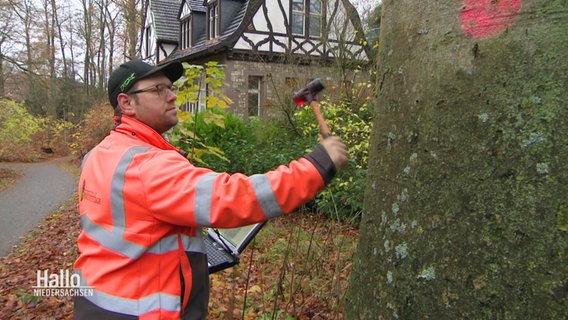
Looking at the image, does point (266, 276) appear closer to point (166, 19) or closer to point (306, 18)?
point (306, 18)

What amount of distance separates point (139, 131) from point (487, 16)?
138 centimetres

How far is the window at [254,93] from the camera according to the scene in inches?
705

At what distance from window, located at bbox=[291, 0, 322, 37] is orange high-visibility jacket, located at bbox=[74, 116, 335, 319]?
16620 mm

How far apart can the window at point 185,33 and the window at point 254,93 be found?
510cm

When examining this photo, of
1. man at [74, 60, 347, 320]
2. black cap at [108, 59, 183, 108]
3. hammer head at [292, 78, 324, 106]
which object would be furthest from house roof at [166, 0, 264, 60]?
hammer head at [292, 78, 324, 106]

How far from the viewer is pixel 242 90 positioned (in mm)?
17578

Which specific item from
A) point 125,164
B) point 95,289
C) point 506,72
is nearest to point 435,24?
point 506,72

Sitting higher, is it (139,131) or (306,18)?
(306,18)

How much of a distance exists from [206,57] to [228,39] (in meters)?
Answer: 2.75

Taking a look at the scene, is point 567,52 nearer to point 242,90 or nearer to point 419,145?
point 419,145

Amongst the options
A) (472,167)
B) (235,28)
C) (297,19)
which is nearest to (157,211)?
(472,167)

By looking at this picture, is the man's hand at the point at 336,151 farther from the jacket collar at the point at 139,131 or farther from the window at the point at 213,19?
the window at the point at 213,19

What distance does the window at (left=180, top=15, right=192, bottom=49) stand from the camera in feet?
72.0

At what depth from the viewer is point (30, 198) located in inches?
579
